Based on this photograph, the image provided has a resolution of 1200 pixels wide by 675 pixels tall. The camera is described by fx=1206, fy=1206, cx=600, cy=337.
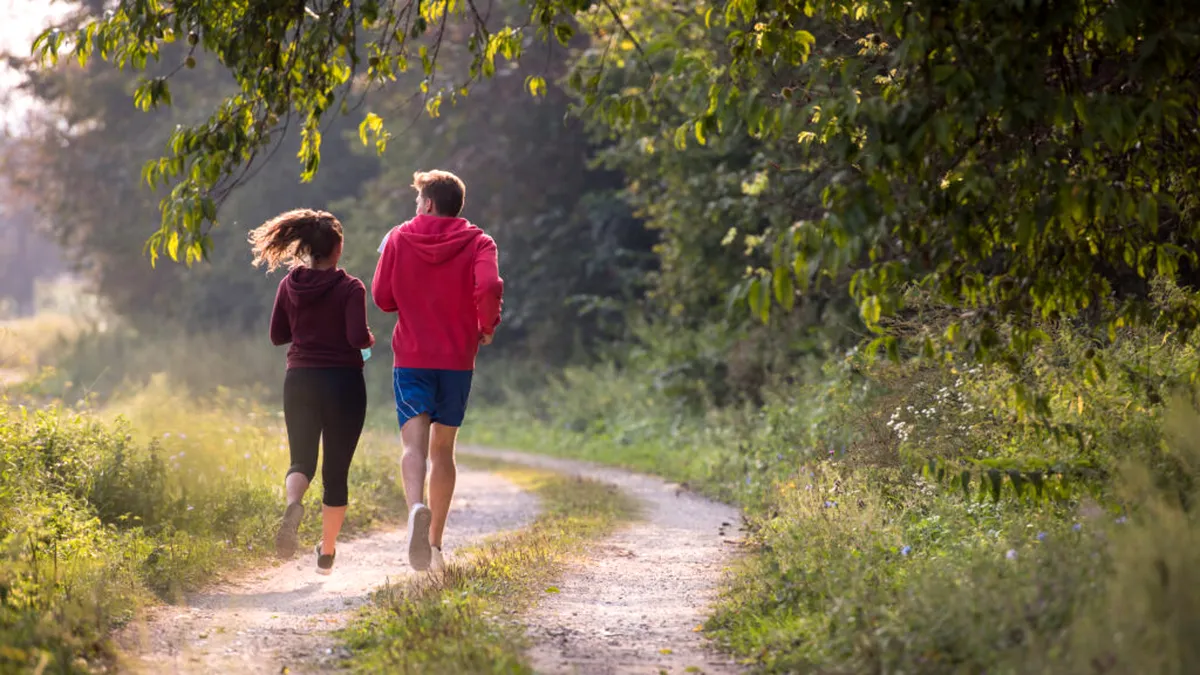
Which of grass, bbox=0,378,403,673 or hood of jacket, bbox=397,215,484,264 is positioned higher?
hood of jacket, bbox=397,215,484,264

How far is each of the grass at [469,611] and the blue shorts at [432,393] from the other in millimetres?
893

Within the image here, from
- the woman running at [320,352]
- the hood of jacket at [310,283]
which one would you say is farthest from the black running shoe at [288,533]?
the hood of jacket at [310,283]

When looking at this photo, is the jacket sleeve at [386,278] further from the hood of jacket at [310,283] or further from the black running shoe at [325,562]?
the black running shoe at [325,562]

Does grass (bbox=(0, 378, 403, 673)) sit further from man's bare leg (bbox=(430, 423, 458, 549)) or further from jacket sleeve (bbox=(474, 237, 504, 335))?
jacket sleeve (bbox=(474, 237, 504, 335))

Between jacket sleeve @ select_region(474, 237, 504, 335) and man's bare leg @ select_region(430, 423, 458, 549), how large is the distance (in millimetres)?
649

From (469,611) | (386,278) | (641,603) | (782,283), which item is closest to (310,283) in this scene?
(386,278)

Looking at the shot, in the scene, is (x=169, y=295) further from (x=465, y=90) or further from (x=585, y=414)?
(x=465, y=90)

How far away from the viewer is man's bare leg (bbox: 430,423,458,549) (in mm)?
7102

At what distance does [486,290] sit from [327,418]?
1233mm

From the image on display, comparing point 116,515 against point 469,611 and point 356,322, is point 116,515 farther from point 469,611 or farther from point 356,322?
point 469,611

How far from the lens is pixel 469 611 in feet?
18.6

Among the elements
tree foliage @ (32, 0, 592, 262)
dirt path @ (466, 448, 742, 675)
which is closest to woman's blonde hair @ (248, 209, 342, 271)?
tree foliage @ (32, 0, 592, 262)

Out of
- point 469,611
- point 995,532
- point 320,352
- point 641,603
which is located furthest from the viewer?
point 320,352

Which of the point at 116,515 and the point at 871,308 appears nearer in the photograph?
the point at 871,308
